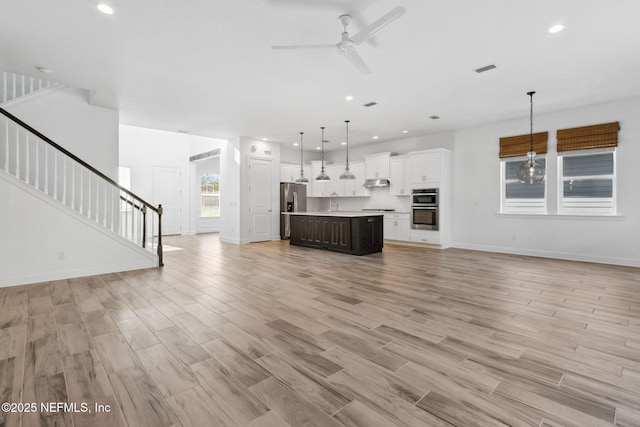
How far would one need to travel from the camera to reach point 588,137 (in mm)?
5723

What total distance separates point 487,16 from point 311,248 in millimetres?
5686

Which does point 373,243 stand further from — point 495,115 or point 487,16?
point 487,16

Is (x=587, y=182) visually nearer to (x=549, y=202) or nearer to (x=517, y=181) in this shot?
(x=549, y=202)

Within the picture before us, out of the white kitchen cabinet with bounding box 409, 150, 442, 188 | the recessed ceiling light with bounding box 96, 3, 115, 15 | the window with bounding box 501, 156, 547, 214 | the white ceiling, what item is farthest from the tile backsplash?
the recessed ceiling light with bounding box 96, 3, 115, 15

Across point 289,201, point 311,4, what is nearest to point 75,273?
point 311,4

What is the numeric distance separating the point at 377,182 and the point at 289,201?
9.33 feet

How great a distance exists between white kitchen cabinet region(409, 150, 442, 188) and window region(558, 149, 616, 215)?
240 cm

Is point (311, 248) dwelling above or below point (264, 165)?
below

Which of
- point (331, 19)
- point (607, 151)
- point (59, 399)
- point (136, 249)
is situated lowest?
point (59, 399)

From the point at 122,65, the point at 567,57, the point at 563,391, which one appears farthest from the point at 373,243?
the point at 122,65

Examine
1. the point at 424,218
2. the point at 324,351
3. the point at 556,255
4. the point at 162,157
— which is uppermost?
the point at 162,157

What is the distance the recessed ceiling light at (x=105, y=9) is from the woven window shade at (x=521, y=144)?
7.29m

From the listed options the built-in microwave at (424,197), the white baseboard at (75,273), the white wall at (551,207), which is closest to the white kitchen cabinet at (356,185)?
the built-in microwave at (424,197)

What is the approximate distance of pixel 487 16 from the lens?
297cm
